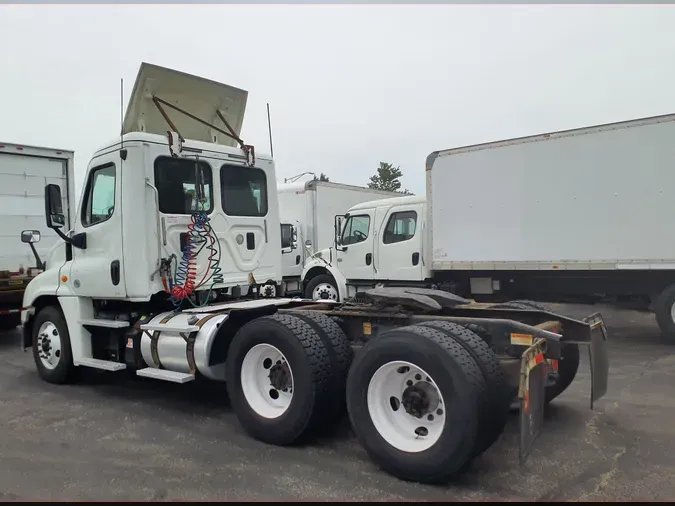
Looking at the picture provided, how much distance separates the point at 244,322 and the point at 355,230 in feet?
21.6

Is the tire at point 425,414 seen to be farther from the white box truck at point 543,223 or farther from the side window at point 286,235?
the side window at point 286,235

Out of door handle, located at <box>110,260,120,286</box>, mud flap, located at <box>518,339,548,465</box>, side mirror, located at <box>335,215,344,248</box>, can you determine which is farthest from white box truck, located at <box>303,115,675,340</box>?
door handle, located at <box>110,260,120,286</box>

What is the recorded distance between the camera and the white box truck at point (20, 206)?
9.75m

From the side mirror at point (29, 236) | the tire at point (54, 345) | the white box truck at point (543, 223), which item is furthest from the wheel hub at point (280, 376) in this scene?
the white box truck at point (543, 223)

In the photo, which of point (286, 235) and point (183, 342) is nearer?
point (183, 342)

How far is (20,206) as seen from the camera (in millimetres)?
10047

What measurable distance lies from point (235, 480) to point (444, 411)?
1.53 meters

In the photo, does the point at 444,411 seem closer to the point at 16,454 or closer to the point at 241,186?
the point at 16,454

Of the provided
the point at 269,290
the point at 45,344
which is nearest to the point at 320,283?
the point at 269,290

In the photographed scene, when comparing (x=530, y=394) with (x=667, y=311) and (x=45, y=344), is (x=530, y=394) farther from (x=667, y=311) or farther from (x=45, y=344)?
(x=667, y=311)

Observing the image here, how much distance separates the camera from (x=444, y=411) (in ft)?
11.9

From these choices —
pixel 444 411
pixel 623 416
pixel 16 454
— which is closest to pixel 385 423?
pixel 444 411

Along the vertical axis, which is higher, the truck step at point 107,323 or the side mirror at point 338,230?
the side mirror at point 338,230

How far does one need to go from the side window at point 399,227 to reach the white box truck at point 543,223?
2cm
